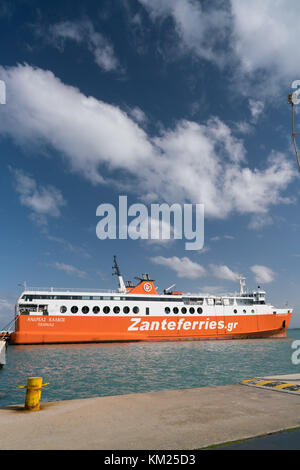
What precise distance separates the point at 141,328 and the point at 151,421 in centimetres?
3252

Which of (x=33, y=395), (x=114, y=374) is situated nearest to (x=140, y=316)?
(x=114, y=374)

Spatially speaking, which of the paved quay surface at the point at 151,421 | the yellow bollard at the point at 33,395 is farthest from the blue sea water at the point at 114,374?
the paved quay surface at the point at 151,421

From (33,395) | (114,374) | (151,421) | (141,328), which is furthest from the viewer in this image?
(141,328)

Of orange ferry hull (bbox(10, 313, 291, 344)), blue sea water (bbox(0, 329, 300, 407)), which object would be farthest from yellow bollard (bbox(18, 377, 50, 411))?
orange ferry hull (bbox(10, 313, 291, 344))

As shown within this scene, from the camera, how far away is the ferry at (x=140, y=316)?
3353cm

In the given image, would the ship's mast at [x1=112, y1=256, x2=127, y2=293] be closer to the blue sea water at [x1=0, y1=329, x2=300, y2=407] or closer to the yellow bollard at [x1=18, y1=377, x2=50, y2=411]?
the blue sea water at [x1=0, y1=329, x2=300, y2=407]

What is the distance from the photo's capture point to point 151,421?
5.20 metres

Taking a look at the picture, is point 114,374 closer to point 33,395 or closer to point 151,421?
point 33,395

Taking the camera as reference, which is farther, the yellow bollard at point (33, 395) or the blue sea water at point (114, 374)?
the blue sea water at point (114, 374)

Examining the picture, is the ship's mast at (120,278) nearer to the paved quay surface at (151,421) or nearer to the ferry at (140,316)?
the ferry at (140,316)

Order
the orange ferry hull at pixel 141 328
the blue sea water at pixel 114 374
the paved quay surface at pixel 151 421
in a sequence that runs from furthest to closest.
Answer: the orange ferry hull at pixel 141 328 < the blue sea water at pixel 114 374 < the paved quay surface at pixel 151 421

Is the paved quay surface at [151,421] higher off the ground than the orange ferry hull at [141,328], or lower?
higher

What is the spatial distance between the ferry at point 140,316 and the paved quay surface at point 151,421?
28.7 meters
